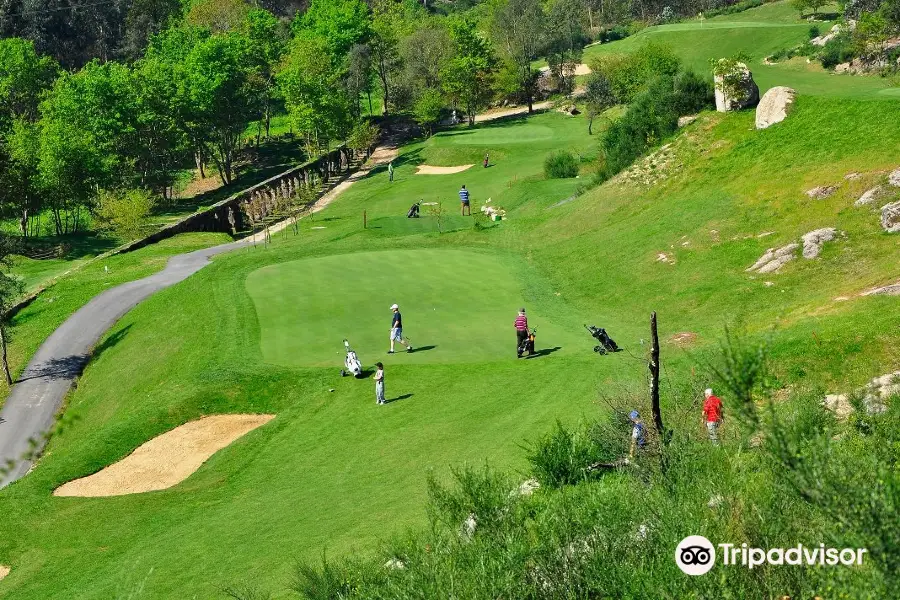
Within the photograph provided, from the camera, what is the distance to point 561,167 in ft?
251

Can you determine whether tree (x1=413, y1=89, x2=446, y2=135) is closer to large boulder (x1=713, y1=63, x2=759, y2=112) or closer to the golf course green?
the golf course green

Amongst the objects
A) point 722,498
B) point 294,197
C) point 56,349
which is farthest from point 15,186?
point 722,498

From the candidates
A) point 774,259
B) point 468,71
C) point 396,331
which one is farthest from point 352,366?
point 468,71

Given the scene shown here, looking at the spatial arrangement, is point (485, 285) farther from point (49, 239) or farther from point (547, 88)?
point (547, 88)

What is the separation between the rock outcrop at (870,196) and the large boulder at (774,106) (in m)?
11.3

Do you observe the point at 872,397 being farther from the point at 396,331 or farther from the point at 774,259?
the point at 396,331

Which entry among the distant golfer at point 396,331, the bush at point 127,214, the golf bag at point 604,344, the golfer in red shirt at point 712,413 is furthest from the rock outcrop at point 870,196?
the bush at point 127,214

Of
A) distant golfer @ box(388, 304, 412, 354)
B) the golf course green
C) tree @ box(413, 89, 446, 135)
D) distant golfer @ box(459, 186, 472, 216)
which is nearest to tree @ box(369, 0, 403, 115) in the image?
tree @ box(413, 89, 446, 135)

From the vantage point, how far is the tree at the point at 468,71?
110125 millimetres

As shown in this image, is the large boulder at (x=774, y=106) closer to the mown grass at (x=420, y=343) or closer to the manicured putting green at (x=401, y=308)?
the mown grass at (x=420, y=343)

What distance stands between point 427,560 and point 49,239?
77.6m

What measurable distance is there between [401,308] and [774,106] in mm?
25557

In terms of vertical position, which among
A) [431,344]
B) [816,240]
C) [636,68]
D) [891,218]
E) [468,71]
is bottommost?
[431,344]

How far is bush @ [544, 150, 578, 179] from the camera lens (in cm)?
7596
